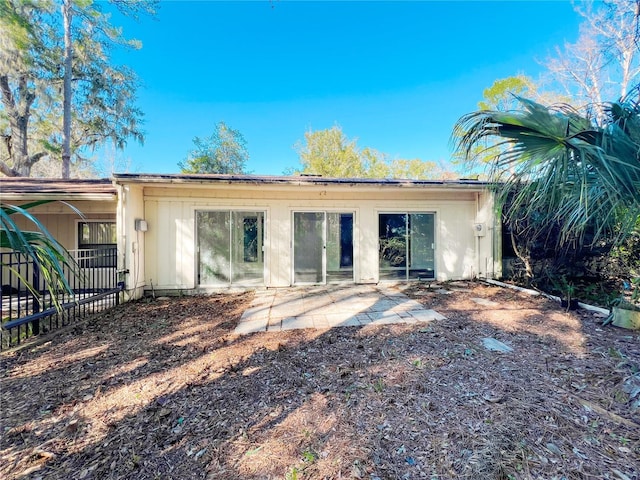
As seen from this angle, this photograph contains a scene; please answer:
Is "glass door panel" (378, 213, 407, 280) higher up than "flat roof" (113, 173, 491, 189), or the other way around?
"flat roof" (113, 173, 491, 189)

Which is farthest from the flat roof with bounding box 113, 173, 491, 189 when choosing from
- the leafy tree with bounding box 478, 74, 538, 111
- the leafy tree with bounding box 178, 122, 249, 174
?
the leafy tree with bounding box 178, 122, 249, 174

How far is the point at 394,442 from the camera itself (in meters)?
1.96

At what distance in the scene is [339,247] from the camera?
7.72 metres

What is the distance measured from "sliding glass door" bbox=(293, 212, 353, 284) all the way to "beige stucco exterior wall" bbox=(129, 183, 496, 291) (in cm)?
18

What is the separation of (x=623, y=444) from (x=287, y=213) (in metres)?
6.62

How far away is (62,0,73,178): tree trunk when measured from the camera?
1137cm

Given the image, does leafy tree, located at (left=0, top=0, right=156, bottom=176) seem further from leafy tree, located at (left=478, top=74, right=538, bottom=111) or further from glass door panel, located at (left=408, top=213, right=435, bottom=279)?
leafy tree, located at (left=478, top=74, right=538, bottom=111)

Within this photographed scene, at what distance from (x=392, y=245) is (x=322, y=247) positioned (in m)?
2.02

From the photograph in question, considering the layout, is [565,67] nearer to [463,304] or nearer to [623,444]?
[463,304]

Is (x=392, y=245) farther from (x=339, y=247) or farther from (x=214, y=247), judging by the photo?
(x=214, y=247)

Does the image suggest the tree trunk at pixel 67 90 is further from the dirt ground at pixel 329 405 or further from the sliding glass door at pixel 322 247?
the dirt ground at pixel 329 405

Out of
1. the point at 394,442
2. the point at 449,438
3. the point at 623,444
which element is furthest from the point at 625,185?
the point at 394,442

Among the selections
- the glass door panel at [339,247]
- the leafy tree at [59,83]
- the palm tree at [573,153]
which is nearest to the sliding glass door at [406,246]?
the glass door panel at [339,247]

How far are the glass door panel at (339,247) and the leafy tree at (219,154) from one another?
46.8ft
